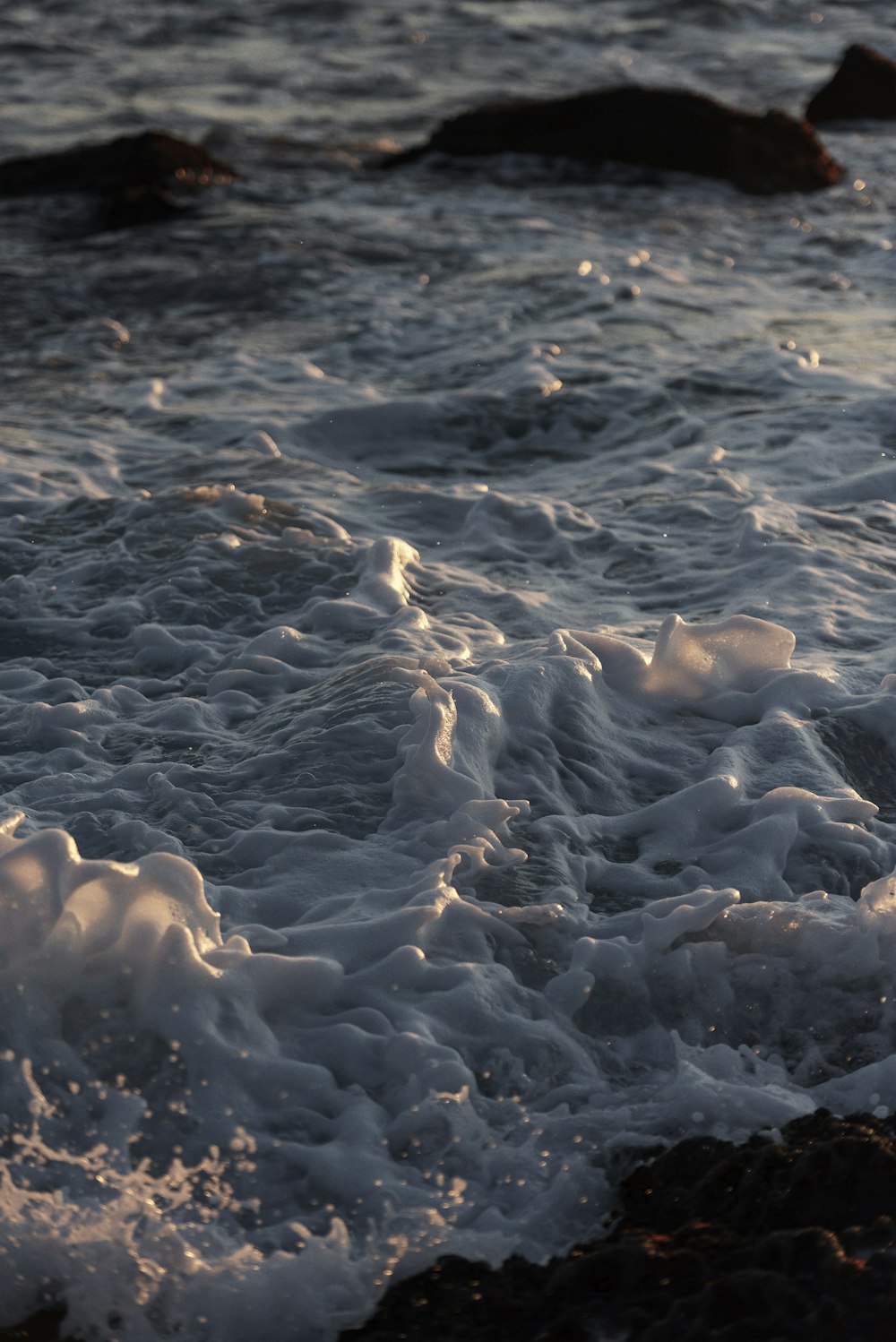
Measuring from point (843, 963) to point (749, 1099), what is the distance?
0.43 m

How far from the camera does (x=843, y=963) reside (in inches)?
115

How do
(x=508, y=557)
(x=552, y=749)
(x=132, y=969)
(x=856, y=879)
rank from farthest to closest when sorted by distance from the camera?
1. (x=508, y=557)
2. (x=552, y=749)
3. (x=856, y=879)
4. (x=132, y=969)

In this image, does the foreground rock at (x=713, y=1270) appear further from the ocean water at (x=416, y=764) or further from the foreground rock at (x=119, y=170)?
the foreground rock at (x=119, y=170)

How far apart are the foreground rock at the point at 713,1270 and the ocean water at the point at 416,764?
0.22ft

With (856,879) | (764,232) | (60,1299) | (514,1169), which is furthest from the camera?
(764,232)

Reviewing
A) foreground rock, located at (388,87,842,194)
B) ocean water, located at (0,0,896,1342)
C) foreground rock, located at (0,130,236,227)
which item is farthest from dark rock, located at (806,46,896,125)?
foreground rock, located at (0,130,236,227)

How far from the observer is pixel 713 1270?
2.32 m

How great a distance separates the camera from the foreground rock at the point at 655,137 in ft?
36.0

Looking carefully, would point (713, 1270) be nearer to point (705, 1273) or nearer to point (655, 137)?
point (705, 1273)

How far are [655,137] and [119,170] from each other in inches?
172

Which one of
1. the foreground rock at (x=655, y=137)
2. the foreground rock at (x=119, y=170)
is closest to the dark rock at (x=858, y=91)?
the foreground rock at (x=655, y=137)

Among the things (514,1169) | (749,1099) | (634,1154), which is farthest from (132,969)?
(749,1099)

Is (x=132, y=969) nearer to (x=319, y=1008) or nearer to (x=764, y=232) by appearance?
(x=319, y=1008)

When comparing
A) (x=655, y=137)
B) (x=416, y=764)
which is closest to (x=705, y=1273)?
(x=416, y=764)
